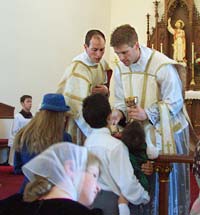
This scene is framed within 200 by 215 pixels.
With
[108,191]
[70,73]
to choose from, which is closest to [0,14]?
[70,73]

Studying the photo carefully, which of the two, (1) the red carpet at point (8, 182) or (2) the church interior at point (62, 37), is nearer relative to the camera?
(1) the red carpet at point (8, 182)

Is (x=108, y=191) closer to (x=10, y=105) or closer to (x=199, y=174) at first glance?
(x=199, y=174)

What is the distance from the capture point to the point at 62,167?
183cm

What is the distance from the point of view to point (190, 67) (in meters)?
11.1

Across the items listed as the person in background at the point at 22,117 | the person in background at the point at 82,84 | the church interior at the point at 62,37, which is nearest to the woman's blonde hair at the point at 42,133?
the person in background at the point at 82,84

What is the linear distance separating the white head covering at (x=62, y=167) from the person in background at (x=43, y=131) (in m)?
1.10

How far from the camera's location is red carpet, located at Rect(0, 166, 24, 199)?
6.46m

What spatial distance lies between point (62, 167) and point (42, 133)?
3.98 feet

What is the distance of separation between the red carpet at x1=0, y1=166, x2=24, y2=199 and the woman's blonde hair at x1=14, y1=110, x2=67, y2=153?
10.8 feet

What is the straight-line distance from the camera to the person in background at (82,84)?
4.07 meters

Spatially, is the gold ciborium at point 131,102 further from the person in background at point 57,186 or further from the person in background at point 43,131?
the person in background at point 57,186

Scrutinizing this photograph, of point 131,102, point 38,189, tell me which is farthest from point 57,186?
point 131,102

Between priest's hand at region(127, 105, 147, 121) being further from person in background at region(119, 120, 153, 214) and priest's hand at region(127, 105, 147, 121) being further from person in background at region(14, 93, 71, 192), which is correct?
person in background at region(14, 93, 71, 192)

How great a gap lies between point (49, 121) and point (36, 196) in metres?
1.33
